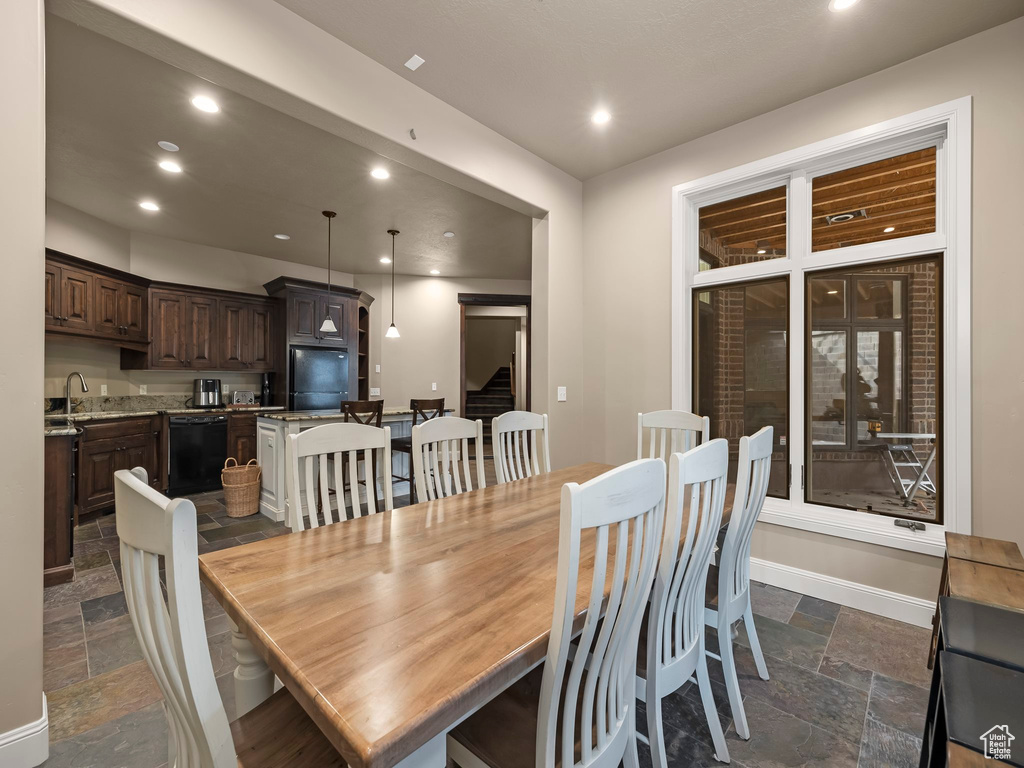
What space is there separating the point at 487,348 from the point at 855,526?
26.4 feet

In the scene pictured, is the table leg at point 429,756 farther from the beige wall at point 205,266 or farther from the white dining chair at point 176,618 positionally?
the beige wall at point 205,266

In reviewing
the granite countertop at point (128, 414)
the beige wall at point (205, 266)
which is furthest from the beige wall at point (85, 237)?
the granite countertop at point (128, 414)

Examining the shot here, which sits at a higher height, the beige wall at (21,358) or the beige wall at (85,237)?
the beige wall at (85,237)

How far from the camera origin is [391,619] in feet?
3.10

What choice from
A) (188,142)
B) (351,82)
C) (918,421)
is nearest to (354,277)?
(188,142)

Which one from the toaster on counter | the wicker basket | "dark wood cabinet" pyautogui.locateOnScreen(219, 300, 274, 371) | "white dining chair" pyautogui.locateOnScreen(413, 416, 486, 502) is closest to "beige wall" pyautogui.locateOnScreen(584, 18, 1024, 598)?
"white dining chair" pyautogui.locateOnScreen(413, 416, 486, 502)

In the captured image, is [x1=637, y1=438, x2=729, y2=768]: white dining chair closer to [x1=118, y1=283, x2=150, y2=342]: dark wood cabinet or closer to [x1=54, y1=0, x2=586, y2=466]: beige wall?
[x1=54, y1=0, x2=586, y2=466]: beige wall

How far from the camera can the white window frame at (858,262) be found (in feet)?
7.18

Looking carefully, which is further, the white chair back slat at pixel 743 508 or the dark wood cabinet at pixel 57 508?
the dark wood cabinet at pixel 57 508

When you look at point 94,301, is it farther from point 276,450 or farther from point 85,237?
point 276,450

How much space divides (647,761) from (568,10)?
2979 millimetres

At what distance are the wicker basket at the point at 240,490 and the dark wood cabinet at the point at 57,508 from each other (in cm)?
121

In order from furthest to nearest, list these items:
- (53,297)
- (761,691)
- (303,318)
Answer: (303,318)
(53,297)
(761,691)

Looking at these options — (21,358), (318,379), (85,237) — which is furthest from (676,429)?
(85,237)
